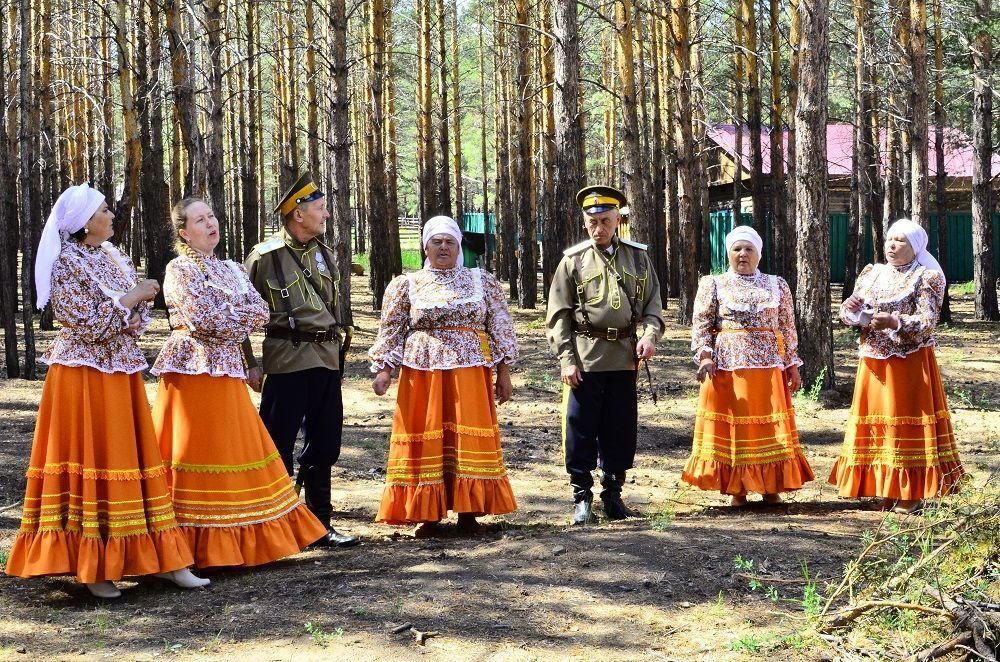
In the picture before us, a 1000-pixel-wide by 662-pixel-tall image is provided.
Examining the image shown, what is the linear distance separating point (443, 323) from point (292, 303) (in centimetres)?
87

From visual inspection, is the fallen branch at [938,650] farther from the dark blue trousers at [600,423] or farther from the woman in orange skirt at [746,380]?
the woman in orange skirt at [746,380]

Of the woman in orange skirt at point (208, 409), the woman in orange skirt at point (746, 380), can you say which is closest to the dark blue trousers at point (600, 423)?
the woman in orange skirt at point (746, 380)

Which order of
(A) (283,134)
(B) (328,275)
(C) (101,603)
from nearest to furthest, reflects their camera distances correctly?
(C) (101,603)
(B) (328,275)
(A) (283,134)

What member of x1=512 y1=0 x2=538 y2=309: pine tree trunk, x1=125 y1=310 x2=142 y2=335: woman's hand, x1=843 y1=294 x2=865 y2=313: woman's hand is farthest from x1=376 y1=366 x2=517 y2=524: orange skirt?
x1=512 y1=0 x2=538 y2=309: pine tree trunk

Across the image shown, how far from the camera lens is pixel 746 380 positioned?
683 centimetres

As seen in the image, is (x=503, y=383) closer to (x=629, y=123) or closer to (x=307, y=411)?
(x=307, y=411)

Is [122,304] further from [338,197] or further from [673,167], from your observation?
[673,167]

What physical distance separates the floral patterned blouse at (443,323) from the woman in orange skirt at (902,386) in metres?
2.10

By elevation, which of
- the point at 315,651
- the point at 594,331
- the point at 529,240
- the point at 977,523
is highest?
the point at 529,240

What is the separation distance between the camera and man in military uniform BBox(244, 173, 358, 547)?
575cm

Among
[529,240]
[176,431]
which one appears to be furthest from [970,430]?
[529,240]

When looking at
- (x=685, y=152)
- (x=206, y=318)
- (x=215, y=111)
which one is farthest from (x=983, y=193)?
(x=206, y=318)

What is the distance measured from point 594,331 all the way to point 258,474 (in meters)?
2.15

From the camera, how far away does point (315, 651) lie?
4.05 m
